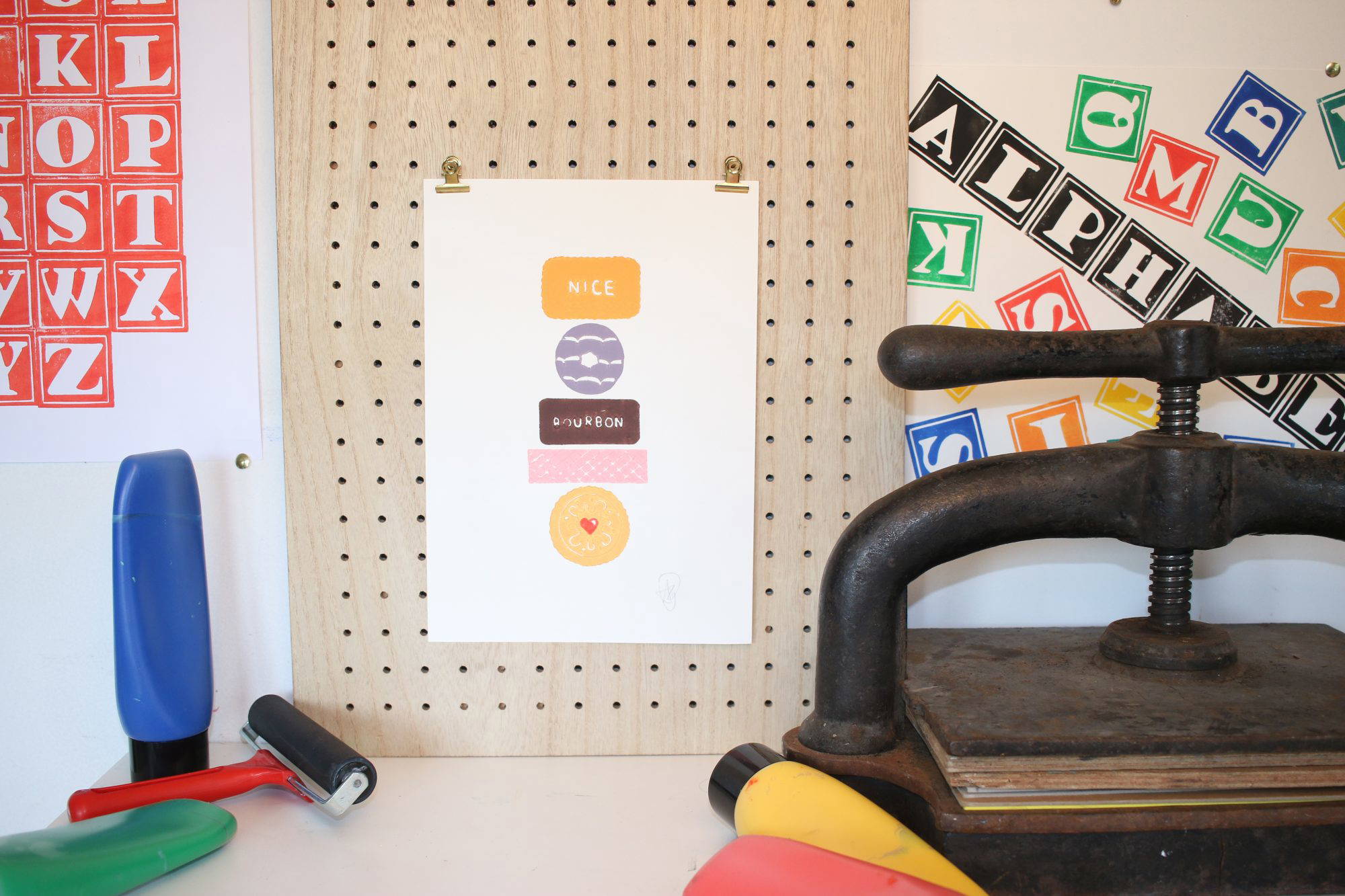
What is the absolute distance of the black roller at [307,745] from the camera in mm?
597

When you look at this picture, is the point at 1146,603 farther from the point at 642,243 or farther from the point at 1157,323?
the point at 642,243

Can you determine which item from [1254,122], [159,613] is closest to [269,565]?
[159,613]

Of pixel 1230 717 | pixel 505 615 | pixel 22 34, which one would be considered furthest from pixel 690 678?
pixel 22 34

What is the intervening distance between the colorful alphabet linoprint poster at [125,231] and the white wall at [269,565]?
2 cm

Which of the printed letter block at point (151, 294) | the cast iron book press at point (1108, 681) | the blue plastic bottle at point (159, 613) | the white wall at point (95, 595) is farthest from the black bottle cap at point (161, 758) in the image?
the cast iron book press at point (1108, 681)

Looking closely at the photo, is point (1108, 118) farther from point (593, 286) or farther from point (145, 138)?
point (145, 138)

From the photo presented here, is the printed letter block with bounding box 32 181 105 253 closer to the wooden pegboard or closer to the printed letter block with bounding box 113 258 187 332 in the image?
the printed letter block with bounding box 113 258 187 332

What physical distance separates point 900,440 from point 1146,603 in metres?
0.28

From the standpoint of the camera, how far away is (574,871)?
55 cm

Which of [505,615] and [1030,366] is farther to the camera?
[505,615]

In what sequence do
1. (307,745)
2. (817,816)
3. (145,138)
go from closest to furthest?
(817,816), (307,745), (145,138)

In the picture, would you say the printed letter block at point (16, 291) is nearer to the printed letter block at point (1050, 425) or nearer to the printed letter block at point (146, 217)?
the printed letter block at point (146, 217)

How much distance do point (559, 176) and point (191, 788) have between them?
1.76ft

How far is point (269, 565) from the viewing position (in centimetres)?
75
